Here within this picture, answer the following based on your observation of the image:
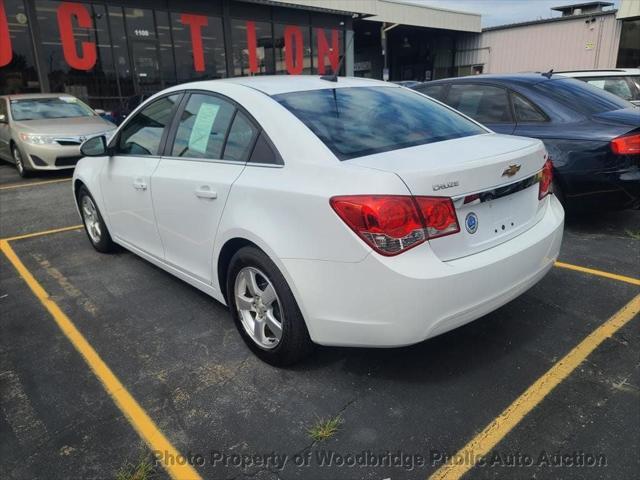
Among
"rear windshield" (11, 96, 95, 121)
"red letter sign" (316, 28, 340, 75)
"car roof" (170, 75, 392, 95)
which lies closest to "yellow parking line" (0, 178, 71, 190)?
"rear windshield" (11, 96, 95, 121)

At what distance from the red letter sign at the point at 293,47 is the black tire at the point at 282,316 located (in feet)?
59.2

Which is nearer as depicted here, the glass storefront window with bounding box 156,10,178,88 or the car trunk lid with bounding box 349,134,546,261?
the car trunk lid with bounding box 349,134,546,261

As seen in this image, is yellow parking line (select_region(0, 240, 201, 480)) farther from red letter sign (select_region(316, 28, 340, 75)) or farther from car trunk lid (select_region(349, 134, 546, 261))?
red letter sign (select_region(316, 28, 340, 75))

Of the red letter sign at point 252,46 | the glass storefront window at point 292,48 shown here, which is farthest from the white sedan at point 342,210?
the glass storefront window at point 292,48

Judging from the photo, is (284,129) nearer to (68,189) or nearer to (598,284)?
(598,284)

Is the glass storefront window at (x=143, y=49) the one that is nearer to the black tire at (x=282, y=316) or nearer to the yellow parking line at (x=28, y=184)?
the yellow parking line at (x=28, y=184)

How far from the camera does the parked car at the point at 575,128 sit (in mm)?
4508

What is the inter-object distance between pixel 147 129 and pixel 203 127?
0.84 meters

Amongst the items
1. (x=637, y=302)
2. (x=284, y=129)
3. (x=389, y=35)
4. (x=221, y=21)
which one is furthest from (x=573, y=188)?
(x=389, y=35)

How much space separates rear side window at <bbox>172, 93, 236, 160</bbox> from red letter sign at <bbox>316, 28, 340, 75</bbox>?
59.9 feet

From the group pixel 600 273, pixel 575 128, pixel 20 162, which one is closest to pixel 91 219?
pixel 600 273

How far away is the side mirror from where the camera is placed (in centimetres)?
425

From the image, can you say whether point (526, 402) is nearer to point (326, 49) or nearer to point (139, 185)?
point (139, 185)

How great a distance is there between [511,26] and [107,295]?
31081 mm
